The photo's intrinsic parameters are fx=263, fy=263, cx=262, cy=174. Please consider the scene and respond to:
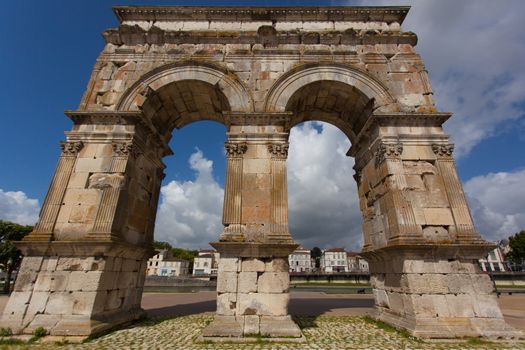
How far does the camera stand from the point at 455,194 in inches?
325

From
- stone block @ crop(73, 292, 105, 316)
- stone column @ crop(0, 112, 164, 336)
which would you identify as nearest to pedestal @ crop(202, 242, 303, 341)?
stone block @ crop(73, 292, 105, 316)

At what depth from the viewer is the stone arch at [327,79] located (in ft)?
31.6

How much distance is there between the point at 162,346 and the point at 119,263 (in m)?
3.29

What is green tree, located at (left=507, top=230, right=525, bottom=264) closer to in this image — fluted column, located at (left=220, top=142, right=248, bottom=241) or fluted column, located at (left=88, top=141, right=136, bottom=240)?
fluted column, located at (left=220, top=142, right=248, bottom=241)

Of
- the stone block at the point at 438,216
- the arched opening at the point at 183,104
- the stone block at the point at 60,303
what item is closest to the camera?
the stone block at the point at 60,303

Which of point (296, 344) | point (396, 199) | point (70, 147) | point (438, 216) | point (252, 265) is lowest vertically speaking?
point (296, 344)

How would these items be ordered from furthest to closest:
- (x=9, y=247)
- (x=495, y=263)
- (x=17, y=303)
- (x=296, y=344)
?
(x=495, y=263), (x=9, y=247), (x=17, y=303), (x=296, y=344)

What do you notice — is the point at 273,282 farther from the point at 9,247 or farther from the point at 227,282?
the point at 9,247

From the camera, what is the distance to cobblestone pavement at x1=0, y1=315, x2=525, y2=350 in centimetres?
598

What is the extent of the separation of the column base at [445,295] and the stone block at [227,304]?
4.65m

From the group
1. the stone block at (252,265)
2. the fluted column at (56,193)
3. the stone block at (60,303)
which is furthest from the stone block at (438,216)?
the fluted column at (56,193)

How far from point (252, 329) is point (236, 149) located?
5.23m

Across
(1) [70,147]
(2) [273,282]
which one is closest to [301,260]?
(2) [273,282]

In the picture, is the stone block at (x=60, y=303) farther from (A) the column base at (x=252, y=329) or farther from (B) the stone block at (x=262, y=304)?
(B) the stone block at (x=262, y=304)
